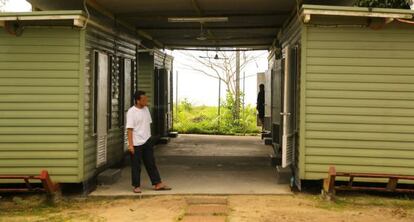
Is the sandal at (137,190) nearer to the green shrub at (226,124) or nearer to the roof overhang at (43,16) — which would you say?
the roof overhang at (43,16)

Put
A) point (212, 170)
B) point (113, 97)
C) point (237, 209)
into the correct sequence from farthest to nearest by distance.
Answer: point (212, 170), point (113, 97), point (237, 209)

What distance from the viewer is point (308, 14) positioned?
7.03 meters

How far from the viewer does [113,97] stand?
9.46 meters

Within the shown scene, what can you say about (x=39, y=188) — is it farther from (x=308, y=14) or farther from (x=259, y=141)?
(x=259, y=141)

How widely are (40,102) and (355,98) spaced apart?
4.50 metres

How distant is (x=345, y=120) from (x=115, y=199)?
3.47 m

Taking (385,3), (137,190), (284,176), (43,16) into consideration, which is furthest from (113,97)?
(385,3)

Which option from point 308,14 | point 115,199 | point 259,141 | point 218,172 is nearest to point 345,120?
point 308,14

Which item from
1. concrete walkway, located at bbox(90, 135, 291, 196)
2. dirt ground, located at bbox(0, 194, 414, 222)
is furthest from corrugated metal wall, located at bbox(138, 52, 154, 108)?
dirt ground, located at bbox(0, 194, 414, 222)

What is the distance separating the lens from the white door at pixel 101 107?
8219 millimetres

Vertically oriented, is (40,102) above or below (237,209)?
above

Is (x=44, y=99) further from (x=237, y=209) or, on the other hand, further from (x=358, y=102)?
(x=358, y=102)

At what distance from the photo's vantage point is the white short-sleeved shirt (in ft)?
25.0

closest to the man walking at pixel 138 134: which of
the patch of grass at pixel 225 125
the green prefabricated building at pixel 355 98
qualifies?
the green prefabricated building at pixel 355 98
